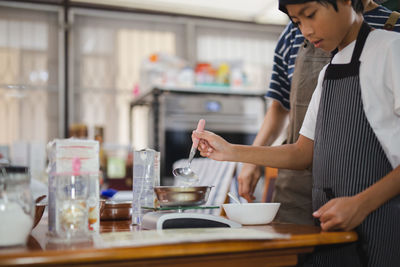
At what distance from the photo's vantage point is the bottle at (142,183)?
53.3 inches

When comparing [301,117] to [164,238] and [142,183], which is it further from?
[164,238]

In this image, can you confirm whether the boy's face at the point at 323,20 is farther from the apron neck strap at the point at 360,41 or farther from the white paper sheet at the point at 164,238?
the white paper sheet at the point at 164,238

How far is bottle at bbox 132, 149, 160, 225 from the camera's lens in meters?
1.35

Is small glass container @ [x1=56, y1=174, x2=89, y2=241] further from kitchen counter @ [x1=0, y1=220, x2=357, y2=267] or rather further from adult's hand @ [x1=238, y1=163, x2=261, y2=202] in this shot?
adult's hand @ [x1=238, y1=163, x2=261, y2=202]

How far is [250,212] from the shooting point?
121cm

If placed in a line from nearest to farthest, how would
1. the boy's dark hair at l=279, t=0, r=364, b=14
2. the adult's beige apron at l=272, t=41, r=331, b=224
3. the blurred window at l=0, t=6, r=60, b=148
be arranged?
the boy's dark hair at l=279, t=0, r=364, b=14 → the adult's beige apron at l=272, t=41, r=331, b=224 → the blurred window at l=0, t=6, r=60, b=148

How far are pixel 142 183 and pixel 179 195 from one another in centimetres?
21

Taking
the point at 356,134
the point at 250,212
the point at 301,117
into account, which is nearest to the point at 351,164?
the point at 356,134

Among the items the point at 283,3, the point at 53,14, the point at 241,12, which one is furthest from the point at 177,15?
the point at 283,3

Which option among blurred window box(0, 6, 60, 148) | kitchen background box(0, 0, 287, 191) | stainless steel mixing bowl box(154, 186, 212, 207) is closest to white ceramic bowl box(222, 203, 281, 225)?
stainless steel mixing bowl box(154, 186, 212, 207)

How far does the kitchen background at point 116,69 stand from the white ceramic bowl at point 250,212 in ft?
10.4

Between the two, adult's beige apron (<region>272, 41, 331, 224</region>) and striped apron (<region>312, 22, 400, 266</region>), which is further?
adult's beige apron (<region>272, 41, 331, 224</region>)

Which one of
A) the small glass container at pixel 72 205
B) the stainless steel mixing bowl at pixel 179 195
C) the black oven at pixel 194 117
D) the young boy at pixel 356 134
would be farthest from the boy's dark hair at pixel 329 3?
the black oven at pixel 194 117

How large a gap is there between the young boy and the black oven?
304cm
